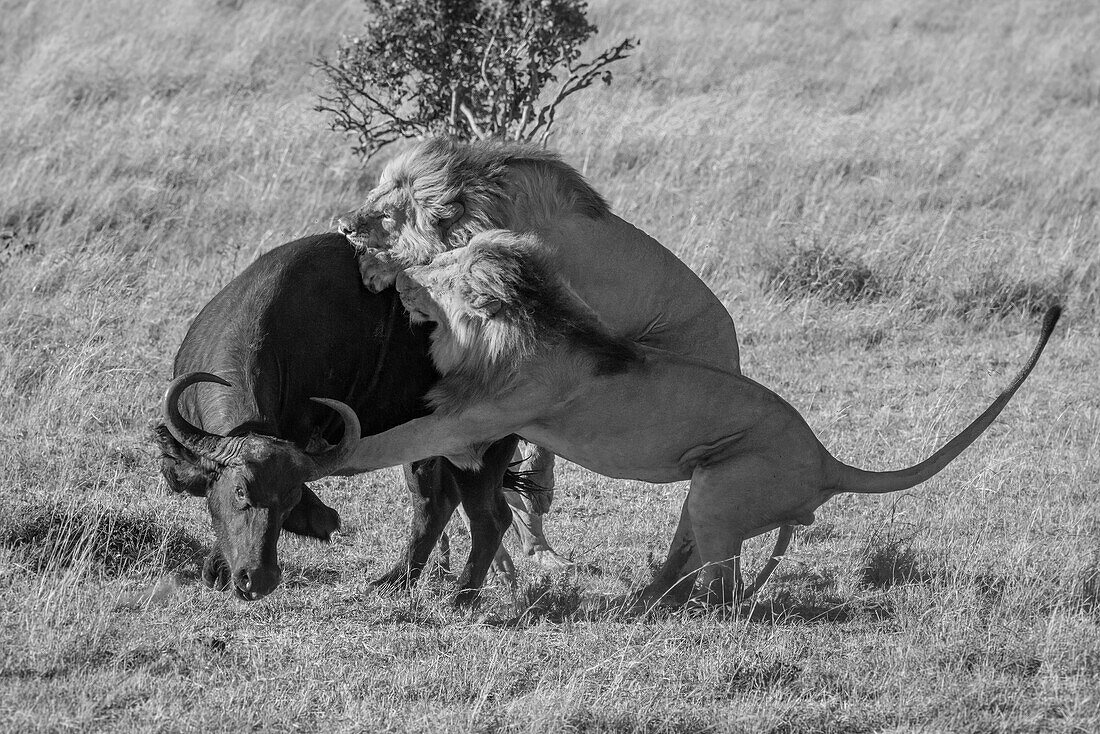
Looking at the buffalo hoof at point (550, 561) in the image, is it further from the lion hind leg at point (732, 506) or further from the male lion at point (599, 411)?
the lion hind leg at point (732, 506)

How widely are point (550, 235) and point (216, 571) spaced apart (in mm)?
2001

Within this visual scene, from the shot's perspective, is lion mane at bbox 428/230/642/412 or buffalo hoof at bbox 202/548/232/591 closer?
buffalo hoof at bbox 202/548/232/591

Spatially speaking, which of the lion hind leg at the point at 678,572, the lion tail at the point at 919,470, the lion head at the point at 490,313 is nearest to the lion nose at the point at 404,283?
Result: the lion head at the point at 490,313

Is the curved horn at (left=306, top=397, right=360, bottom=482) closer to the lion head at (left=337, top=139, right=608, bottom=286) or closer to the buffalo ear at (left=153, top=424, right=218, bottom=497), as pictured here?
the buffalo ear at (left=153, top=424, right=218, bottom=497)

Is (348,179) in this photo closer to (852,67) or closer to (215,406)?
(215,406)

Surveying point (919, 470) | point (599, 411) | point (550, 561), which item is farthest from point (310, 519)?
point (919, 470)

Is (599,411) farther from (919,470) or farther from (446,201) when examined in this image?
(919,470)

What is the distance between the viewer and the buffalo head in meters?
4.58

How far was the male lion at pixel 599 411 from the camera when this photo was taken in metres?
5.18

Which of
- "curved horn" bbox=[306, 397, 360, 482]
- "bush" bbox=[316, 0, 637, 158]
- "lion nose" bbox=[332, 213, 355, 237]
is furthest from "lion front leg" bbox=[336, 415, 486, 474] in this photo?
"bush" bbox=[316, 0, 637, 158]

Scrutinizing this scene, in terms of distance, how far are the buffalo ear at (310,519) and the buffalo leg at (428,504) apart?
3.49 ft

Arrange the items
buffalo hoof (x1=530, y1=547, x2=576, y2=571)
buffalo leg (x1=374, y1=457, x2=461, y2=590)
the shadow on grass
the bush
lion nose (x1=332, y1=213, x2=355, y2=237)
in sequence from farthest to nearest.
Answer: the bush
buffalo hoof (x1=530, y1=547, x2=576, y2=571)
buffalo leg (x1=374, y1=457, x2=461, y2=590)
the shadow on grass
lion nose (x1=332, y1=213, x2=355, y2=237)

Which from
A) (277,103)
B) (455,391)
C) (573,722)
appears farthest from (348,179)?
(573,722)

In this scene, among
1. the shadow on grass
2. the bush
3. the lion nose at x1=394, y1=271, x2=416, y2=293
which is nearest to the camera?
the lion nose at x1=394, y1=271, x2=416, y2=293
